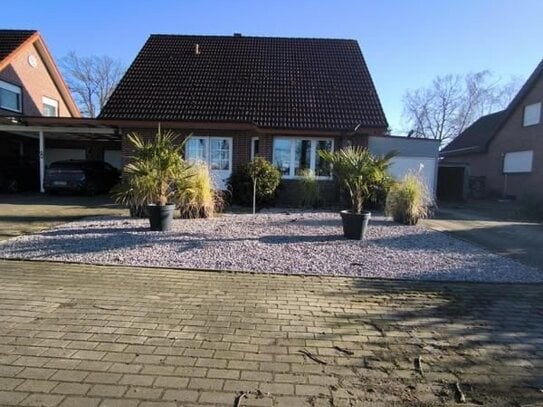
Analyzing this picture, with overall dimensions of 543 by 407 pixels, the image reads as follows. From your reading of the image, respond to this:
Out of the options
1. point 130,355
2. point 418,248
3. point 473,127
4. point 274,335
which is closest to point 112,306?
point 130,355

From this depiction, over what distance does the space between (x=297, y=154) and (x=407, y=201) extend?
6086 millimetres

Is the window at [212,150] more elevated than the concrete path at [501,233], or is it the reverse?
the window at [212,150]

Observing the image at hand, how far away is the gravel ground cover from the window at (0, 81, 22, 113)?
1414 cm

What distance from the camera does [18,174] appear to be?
19578 mm

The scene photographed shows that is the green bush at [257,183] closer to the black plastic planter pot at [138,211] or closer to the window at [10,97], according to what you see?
the black plastic planter pot at [138,211]

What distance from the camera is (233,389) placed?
2992mm

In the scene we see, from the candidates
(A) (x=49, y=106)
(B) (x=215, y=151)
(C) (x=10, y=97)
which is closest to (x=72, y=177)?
(B) (x=215, y=151)

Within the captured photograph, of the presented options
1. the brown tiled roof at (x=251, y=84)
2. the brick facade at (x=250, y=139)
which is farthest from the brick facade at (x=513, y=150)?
the brick facade at (x=250, y=139)

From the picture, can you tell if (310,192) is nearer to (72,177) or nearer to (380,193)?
(380,193)

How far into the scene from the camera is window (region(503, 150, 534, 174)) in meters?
23.3

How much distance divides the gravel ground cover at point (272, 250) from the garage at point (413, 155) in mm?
7301

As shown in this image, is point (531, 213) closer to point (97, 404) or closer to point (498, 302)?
point (498, 302)

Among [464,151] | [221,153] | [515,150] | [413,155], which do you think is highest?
[464,151]

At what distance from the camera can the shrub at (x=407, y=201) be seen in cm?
1120
